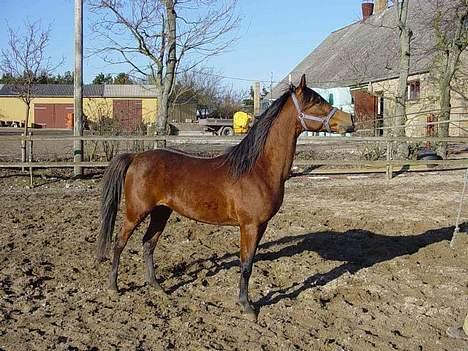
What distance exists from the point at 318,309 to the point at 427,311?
0.98 meters

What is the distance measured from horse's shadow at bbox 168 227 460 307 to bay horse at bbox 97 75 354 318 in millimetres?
765

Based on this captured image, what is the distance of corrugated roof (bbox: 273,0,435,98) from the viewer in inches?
1166

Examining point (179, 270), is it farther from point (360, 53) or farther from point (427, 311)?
point (360, 53)

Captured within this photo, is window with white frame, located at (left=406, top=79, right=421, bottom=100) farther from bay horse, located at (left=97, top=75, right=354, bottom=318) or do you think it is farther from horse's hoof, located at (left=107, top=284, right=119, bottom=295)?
→ horse's hoof, located at (left=107, top=284, right=119, bottom=295)

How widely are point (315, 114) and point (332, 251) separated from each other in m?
2.66

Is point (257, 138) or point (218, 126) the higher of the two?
point (218, 126)

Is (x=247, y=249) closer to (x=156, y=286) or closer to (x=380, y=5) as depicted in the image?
(x=156, y=286)

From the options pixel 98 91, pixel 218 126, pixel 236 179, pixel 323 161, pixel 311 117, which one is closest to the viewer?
pixel 311 117

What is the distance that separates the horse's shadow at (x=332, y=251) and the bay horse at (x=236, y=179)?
765mm

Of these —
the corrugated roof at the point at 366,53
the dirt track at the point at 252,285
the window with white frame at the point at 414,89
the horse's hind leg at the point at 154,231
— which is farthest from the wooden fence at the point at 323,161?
the window with white frame at the point at 414,89

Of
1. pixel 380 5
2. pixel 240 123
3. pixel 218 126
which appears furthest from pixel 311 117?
pixel 380 5

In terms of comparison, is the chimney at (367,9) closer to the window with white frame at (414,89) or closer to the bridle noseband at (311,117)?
the window with white frame at (414,89)

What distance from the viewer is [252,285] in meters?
5.68

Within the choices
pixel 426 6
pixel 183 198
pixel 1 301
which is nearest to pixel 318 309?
pixel 183 198
